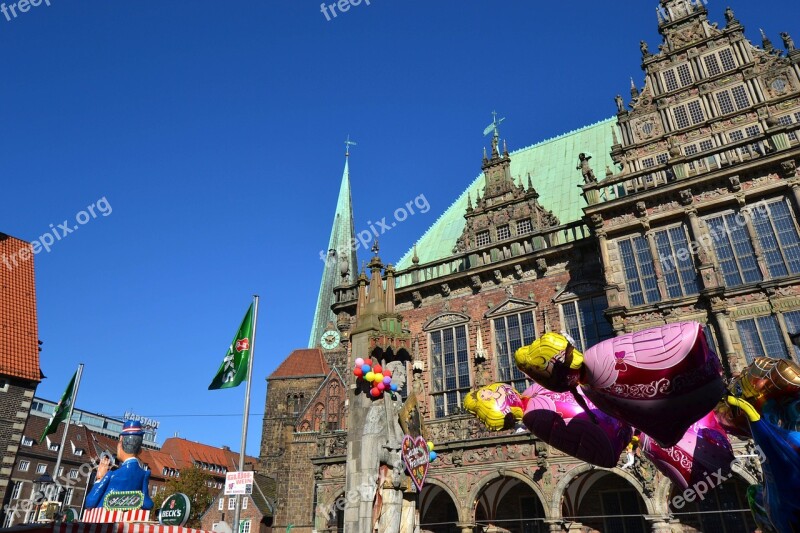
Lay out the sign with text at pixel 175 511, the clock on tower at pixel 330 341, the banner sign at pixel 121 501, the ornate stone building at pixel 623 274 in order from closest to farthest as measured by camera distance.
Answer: the sign with text at pixel 175 511 → the banner sign at pixel 121 501 → the ornate stone building at pixel 623 274 → the clock on tower at pixel 330 341

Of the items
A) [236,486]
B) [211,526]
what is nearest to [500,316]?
[236,486]

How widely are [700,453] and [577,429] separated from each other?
2029mm

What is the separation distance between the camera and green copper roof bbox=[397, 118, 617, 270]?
24.9 m

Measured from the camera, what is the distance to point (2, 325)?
77.8 ft

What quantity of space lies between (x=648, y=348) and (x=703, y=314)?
1265cm

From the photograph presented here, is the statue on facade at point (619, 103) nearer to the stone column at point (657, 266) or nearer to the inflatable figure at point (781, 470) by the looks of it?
the stone column at point (657, 266)

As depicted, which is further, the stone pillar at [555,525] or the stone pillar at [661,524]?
the stone pillar at [555,525]

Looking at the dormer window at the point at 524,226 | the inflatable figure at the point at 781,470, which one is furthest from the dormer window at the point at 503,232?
the inflatable figure at the point at 781,470

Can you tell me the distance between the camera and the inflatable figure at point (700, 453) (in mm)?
8148

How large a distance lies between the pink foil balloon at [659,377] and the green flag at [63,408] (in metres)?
21.6

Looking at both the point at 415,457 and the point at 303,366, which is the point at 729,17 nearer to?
the point at 415,457

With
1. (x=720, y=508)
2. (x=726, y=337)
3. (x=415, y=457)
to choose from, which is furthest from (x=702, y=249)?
(x=415, y=457)

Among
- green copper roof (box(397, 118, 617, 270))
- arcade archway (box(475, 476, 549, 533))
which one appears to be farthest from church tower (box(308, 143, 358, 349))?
arcade archway (box(475, 476, 549, 533))

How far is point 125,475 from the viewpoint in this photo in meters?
10.1
